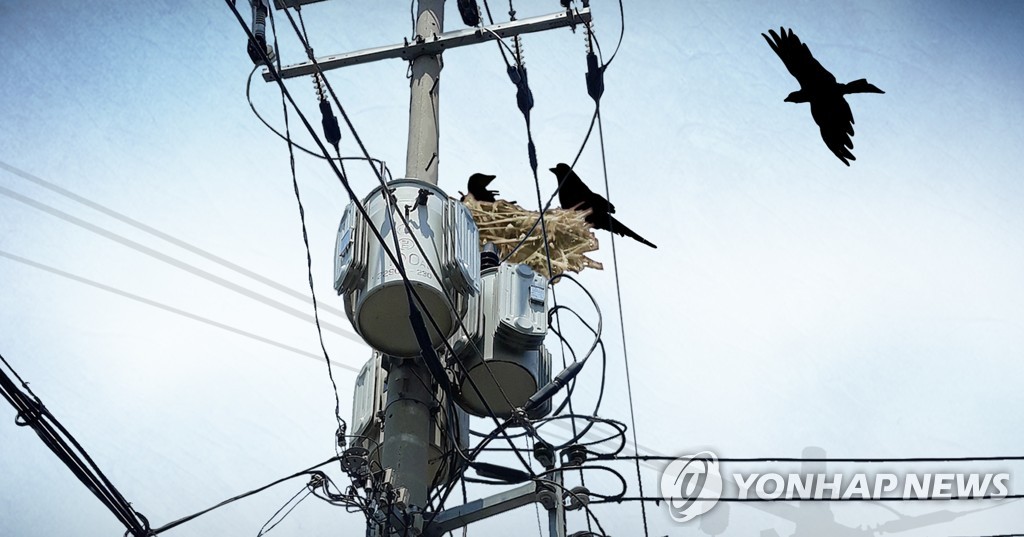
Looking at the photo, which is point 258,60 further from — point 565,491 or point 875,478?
point 875,478

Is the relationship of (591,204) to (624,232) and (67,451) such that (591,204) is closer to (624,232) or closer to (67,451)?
(624,232)

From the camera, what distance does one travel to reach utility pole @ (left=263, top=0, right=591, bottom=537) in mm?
6305

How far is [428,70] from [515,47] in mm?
646

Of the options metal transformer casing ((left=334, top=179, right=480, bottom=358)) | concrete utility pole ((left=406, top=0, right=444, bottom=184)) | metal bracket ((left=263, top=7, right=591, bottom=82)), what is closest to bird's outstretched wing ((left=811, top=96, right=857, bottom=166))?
metal bracket ((left=263, top=7, right=591, bottom=82))

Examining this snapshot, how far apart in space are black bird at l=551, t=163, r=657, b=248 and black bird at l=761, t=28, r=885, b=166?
1.96m

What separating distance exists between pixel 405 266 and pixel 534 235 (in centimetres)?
256

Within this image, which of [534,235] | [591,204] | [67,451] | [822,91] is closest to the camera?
[67,451]

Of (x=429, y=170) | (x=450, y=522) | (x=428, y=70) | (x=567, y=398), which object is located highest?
(x=428, y=70)

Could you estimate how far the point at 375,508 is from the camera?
20.5 ft

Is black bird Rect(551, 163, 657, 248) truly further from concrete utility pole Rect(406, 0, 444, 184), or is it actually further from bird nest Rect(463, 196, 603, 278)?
concrete utility pole Rect(406, 0, 444, 184)

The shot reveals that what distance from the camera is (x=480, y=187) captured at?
955 centimetres

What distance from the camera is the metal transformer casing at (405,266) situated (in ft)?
21.7

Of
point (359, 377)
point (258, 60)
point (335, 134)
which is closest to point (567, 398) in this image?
point (359, 377)

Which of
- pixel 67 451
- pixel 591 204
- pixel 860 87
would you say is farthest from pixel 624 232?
pixel 67 451
